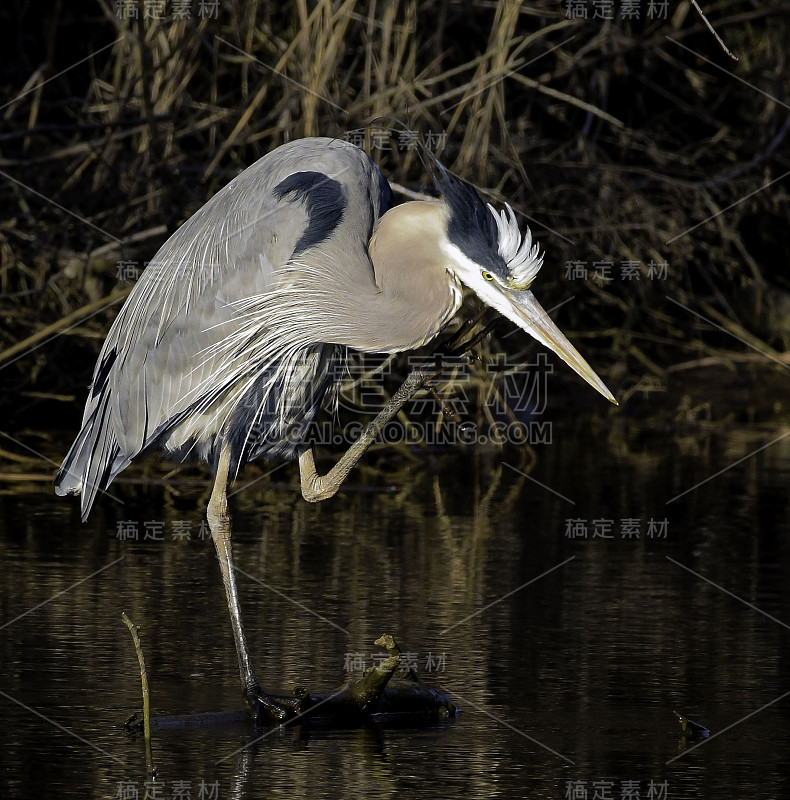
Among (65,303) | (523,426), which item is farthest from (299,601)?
(523,426)

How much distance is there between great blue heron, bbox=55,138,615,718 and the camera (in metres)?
4.53

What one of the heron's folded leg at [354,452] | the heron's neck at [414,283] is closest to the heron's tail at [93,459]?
the heron's folded leg at [354,452]

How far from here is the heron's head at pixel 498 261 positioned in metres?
4.46

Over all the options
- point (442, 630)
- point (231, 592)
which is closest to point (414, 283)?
point (231, 592)

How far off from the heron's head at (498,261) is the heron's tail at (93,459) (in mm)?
1573

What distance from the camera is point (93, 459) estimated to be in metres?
5.48

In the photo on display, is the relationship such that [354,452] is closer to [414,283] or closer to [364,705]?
[414,283]

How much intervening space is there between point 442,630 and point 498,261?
1.31 meters

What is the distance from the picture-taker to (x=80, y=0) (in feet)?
34.6

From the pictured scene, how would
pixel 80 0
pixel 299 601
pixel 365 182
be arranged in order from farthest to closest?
pixel 80 0 < pixel 299 601 < pixel 365 182

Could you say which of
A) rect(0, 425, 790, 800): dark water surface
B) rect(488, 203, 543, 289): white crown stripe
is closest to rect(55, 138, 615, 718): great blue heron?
rect(488, 203, 543, 289): white crown stripe

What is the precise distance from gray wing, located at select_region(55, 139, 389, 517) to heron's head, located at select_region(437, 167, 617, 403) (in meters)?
0.43

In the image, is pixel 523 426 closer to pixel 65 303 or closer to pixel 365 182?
pixel 65 303

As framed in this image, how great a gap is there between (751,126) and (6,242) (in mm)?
5704
